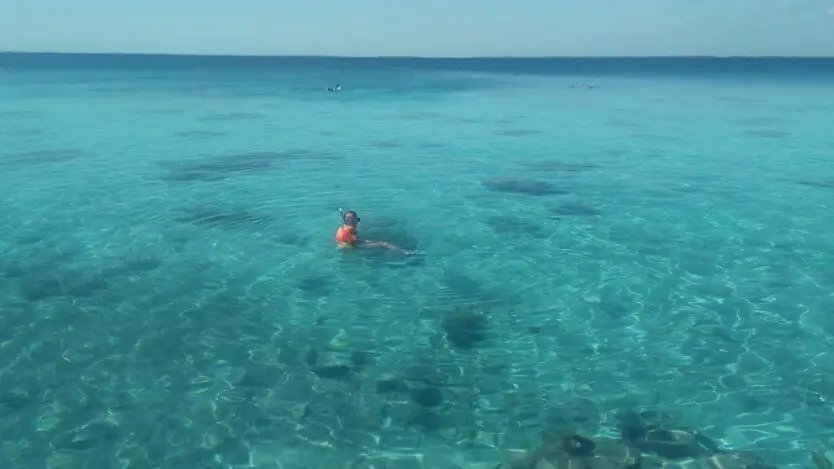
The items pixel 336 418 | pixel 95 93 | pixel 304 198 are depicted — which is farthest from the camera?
pixel 95 93

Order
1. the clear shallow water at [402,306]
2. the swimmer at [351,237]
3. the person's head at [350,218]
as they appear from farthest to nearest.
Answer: the swimmer at [351,237]
the person's head at [350,218]
the clear shallow water at [402,306]

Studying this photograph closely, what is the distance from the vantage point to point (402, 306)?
1211cm

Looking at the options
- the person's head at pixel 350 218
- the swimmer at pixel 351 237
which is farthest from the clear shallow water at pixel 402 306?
the person's head at pixel 350 218

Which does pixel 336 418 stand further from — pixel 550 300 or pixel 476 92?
pixel 476 92

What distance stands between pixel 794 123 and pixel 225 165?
30676 mm

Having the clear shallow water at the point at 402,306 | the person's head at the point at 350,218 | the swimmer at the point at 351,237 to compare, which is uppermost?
the person's head at the point at 350,218

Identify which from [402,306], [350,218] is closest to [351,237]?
[350,218]

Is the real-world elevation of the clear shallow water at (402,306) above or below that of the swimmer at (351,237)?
below

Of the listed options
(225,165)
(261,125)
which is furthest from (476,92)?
(225,165)

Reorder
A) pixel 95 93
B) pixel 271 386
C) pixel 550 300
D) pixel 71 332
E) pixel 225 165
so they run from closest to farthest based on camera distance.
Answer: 1. pixel 271 386
2. pixel 71 332
3. pixel 550 300
4. pixel 225 165
5. pixel 95 93

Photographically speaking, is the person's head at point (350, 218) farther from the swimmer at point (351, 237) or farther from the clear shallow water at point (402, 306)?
the clear shallow water at point (402, 306)

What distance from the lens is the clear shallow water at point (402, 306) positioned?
8.58 m

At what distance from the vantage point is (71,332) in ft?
35.6

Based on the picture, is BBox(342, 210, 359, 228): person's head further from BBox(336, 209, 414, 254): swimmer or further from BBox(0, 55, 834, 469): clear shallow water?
BBox(0, 55, 834, 469): clear shallow water
